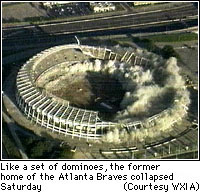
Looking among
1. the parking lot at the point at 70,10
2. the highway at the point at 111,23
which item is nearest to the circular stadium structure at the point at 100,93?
the highway at the point at 111,23

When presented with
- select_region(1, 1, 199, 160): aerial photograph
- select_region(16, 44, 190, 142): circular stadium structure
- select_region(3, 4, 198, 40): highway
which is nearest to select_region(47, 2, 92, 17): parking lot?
select_region(1, 1, 199, 160): aerial photograph

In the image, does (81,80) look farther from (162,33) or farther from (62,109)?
(162,33)

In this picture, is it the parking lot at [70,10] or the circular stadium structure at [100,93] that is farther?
the parking lot at [70,10]

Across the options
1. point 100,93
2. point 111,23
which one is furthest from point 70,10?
point 100,93

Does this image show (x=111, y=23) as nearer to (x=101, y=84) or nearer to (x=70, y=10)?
(x=70, y=10)

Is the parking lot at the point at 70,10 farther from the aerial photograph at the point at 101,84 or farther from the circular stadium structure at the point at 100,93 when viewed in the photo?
the circular stadium structure at the point at 100,93

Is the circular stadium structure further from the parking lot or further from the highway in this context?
the parking lot
